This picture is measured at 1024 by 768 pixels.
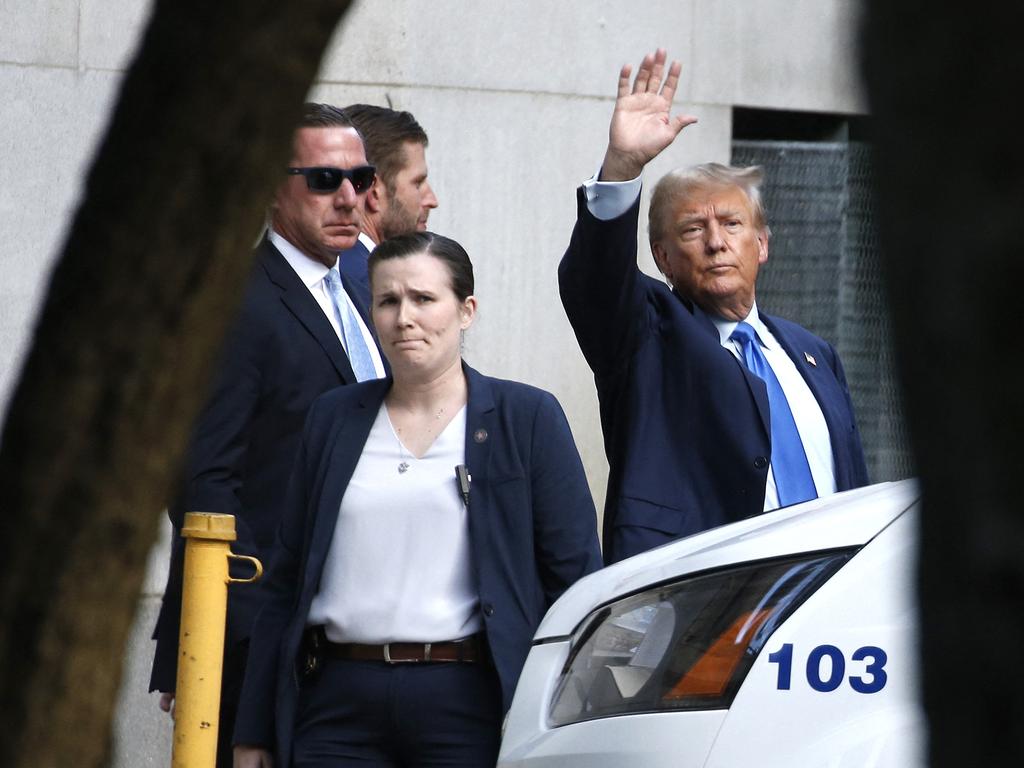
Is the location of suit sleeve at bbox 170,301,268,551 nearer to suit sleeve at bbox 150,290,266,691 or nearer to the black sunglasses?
suit sleeve at bbox 150,290,266,691

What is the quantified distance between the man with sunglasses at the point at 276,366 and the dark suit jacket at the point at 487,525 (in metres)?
0.27

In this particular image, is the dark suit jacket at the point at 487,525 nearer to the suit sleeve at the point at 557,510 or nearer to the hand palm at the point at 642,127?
the suit sleeve at the point at 557,510

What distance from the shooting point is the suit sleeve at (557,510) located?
3.88 metres

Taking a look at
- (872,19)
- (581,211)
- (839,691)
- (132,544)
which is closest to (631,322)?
(581,211)

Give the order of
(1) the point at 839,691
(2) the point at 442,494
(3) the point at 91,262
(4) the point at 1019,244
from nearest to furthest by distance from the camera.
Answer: (4) the point at 1019,244
(3) the point at 91,262
(1) the point at 839,691
(2) the point at 442,494

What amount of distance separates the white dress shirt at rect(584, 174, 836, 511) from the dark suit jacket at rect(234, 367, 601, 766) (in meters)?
0.52

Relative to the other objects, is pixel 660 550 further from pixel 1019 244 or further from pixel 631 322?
pixel 1019 244

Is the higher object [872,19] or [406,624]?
[872,19]

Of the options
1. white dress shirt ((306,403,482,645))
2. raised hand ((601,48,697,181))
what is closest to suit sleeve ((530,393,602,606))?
white dress shirt ((306,403,482,645))

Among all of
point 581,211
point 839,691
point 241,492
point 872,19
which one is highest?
point 581,211

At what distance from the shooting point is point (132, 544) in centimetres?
122

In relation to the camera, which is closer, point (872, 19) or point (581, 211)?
point (872, 19)

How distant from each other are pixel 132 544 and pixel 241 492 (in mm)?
3159

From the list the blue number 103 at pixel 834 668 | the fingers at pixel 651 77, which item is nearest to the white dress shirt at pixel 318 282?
the fingers at pixel 651 77
